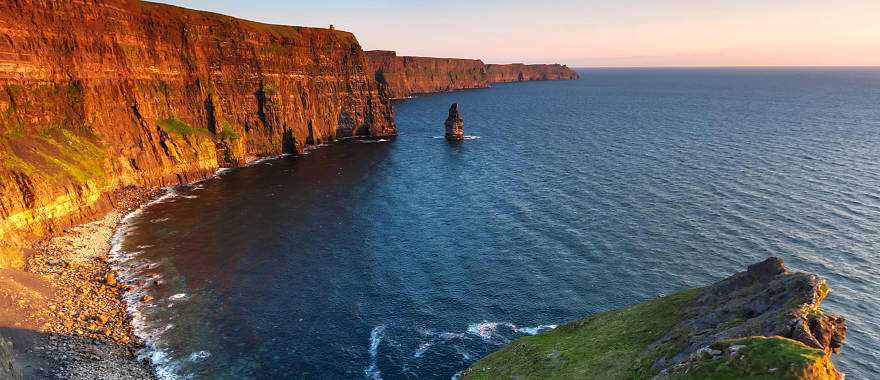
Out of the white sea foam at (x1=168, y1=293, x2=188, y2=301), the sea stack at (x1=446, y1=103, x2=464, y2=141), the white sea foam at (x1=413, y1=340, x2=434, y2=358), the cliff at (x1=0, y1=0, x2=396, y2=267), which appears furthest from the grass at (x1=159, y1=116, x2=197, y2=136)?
the white sea foam at (x1=413, y1=340, x2=434, y2=358)

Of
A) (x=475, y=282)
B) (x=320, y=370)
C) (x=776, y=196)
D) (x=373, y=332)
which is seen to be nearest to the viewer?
(x=320, y=370)

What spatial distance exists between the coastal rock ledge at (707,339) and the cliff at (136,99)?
206ft

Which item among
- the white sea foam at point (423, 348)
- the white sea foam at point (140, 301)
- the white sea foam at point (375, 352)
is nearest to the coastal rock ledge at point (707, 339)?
the white sea foam at point (423, 348)

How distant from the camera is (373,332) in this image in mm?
50375

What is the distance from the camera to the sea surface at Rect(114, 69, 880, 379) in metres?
48.5

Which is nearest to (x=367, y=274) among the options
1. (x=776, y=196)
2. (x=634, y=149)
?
(x=776, y=196)

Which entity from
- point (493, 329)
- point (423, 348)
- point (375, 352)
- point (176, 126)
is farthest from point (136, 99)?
point (493, 329)

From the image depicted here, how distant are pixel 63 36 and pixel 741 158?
491 ft

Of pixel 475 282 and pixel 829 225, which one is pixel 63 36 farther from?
pixel 829 225

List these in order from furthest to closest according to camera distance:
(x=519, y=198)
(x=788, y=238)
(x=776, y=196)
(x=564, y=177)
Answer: (x=564, y=177) < (x=519, y=198) < (x=776, y=196) < (x=788, y=238)

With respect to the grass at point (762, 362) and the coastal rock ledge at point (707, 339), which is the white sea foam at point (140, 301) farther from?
the grass at point (762, 362)

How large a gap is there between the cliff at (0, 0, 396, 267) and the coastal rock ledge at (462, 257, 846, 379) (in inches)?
2473

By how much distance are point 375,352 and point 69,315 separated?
32688 millimetres

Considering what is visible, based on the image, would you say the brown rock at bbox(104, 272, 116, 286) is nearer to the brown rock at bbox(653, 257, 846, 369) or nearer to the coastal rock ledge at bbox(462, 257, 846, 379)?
the coastal rock ledge at bbox(462, 257, 846, 379)
